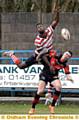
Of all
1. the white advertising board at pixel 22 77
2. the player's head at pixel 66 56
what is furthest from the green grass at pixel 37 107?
the player's head at pixel 66 56

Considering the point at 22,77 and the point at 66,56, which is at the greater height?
the point at 66,56

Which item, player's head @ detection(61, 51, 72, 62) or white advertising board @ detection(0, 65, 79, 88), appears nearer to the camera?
player's head @ detection(61, 51, 72, 62)

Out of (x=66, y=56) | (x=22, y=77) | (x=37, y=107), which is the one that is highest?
(x=66, y=56)

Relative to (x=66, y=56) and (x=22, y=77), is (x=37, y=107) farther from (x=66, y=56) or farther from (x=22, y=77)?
(x=66, y=56)

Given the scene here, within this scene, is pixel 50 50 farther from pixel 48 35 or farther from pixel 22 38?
pixel 22 38

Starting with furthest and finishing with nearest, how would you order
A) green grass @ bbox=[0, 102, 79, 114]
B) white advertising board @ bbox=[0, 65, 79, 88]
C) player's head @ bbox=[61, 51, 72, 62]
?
1. white advertising board @ bbox=[0, 65, 79, 88]
2. green grass @ bbox=[0, 102, 79, 114]
3. player's head @ bbox=[61, 51, 72, 62]

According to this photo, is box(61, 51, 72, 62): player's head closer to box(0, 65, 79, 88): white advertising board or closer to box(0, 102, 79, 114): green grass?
box(0, 102, 79, 114): green grass

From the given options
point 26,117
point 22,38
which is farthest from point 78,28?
point 26,117

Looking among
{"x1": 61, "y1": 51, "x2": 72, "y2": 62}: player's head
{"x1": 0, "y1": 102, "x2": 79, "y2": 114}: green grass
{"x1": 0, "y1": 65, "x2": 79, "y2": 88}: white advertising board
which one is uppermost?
{"x1": 61, "y1": 51, "x2": 72, "y2": 62}: player's head

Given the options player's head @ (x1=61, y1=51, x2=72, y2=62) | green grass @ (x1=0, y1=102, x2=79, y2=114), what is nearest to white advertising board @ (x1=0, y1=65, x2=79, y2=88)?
green grass @ (x1=0, y1=102, x2=79, y2=114)

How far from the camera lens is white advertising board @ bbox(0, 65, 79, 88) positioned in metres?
19.2

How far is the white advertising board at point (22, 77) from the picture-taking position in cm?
1925

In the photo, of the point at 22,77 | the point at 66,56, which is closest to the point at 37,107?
the point at 22,77

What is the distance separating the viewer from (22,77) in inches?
764
